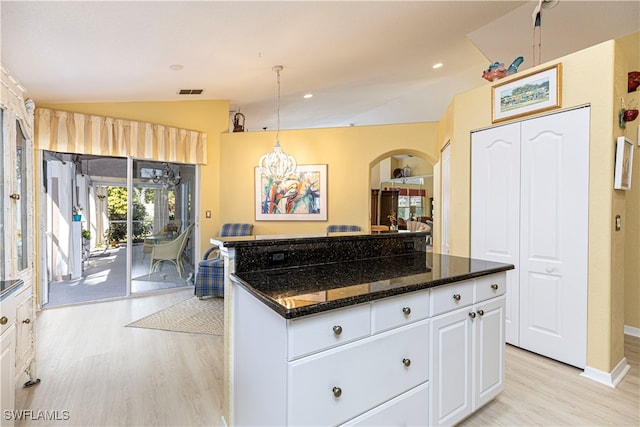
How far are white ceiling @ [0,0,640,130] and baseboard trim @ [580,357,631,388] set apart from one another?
10.6 feet

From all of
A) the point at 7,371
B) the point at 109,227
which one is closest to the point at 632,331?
the point at 7,371

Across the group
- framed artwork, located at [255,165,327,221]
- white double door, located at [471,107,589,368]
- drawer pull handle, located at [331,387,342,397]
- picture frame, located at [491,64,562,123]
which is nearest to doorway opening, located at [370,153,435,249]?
framed artwork, located at [255,165,327,221]

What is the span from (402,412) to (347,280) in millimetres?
654

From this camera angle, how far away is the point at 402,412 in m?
1.45

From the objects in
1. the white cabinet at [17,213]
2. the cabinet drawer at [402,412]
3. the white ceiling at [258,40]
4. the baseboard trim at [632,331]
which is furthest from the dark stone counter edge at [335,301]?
the baseboard trim at [632,331]

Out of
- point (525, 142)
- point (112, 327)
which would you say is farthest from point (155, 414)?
point (525, 142)

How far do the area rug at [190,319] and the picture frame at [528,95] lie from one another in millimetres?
3455

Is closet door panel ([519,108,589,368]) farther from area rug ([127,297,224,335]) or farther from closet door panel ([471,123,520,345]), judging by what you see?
area rug ([127,297,224,335])

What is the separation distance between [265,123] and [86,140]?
13.3 feet

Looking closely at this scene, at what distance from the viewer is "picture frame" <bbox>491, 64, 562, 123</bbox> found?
2.48 metres

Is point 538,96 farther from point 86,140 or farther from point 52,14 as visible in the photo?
point 86,140

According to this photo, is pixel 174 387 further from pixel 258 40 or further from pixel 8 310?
pixel 258 40

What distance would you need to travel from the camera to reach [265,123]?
297 inches

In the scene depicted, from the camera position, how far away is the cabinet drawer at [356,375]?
1.15m
